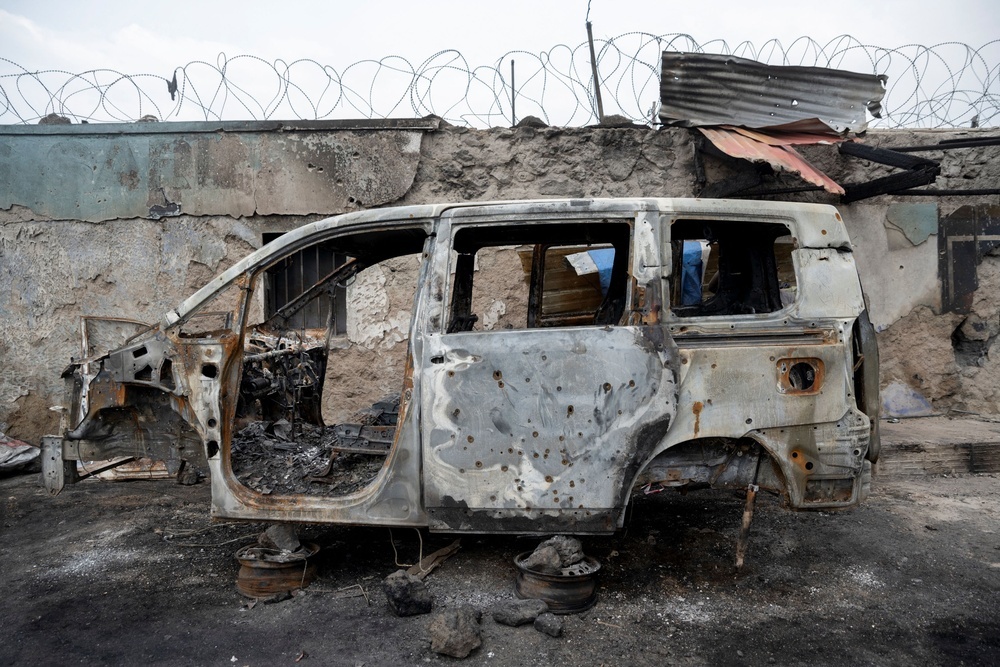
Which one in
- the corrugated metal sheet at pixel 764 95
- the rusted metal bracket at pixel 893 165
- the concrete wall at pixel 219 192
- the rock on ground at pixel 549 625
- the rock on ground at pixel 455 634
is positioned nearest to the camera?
the rock on ground at pixel 455 634

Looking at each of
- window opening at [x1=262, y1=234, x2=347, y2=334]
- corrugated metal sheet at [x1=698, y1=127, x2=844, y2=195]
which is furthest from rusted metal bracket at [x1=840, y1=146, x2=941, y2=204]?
window opening at [x1=262, y1=234, x2=347, y2=334]

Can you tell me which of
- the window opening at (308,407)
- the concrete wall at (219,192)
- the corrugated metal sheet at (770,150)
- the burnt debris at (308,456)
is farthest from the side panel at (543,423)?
the concrete wall at (219,192)

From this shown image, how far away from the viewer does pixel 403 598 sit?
3.10m

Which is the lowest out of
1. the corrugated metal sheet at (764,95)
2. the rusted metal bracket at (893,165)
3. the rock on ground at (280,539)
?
the rock on ground at (280,539)

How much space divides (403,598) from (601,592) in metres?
0.95

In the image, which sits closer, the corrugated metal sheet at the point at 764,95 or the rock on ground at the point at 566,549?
the rock on ground at the point at 566,549

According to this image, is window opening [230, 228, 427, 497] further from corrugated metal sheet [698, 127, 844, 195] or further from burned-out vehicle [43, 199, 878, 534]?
corrugated metal sheet [698, 127, 844, 195]

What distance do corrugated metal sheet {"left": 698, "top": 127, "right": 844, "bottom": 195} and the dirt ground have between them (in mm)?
2396

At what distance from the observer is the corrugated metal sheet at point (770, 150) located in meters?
5.19

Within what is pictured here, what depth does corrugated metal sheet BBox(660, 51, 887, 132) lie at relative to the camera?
6020 mm

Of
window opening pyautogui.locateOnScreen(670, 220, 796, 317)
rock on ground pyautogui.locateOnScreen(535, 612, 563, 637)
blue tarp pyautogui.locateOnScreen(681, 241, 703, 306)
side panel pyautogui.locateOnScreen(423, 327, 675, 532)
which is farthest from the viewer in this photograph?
blue tarp pyautogui.locateOnScreen(681, 241, 703, 306)

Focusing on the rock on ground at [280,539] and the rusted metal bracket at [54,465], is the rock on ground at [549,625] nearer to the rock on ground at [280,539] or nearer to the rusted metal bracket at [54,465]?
the rock on ground at [280,539]

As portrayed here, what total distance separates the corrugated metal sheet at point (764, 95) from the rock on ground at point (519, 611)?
4.50 meters

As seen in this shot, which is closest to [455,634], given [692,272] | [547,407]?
[547,407]
